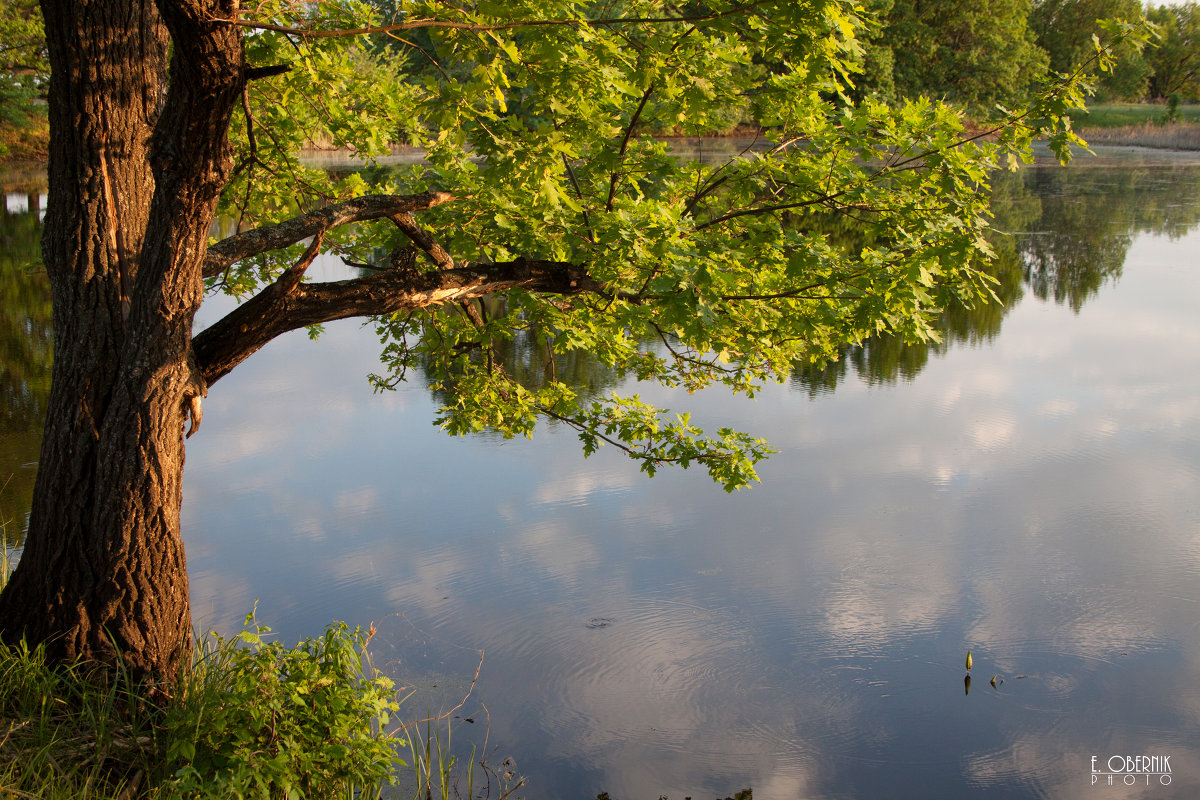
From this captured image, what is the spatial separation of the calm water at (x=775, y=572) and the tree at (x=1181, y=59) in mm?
59591

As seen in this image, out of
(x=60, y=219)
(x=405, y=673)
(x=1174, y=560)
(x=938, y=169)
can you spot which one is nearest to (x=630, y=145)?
(x=938, y=169)

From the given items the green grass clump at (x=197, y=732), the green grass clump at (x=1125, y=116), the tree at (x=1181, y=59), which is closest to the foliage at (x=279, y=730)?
the green grass clump at (x=197, y=732)

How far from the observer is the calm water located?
5.60 metres

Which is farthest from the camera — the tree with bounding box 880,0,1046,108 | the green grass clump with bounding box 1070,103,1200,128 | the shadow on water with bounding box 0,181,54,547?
the green grass clump with bounding box 1070,103,1200,128

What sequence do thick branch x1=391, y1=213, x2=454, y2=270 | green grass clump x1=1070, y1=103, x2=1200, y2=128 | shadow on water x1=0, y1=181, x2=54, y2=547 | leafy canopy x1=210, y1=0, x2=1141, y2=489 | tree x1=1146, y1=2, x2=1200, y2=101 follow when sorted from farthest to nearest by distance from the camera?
1. tree x1=1146, y1=2, x2=1200, y2=101
2. green grass clump x1=1070, y1=103, x2=1200, y2=128
3. shadow on water x1=0, y1=181, x2=54, y2=547
4. thick branch x1=391, y1=213, x2=454, y2=270
5. leafy canopy x1=210, y1=0, x2=1141, y2=489

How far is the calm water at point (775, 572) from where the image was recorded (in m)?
5.60

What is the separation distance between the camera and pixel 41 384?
40.0ft

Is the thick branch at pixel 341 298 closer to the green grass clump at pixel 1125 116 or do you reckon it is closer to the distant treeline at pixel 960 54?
the distant treeline at pixel 960 54

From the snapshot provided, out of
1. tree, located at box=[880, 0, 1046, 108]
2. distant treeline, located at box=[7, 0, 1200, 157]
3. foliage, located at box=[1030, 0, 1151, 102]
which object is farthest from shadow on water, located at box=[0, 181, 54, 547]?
foliage, located at box=[1030, 0, 1151, 102]

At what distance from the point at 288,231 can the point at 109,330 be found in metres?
0.93

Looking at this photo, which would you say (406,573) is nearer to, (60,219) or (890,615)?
(890,615)

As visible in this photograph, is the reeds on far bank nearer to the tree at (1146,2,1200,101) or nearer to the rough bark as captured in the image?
the tree at (1146,2,1200,101)

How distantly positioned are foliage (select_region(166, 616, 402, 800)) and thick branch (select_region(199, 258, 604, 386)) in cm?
138

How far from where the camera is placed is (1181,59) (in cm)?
6269
